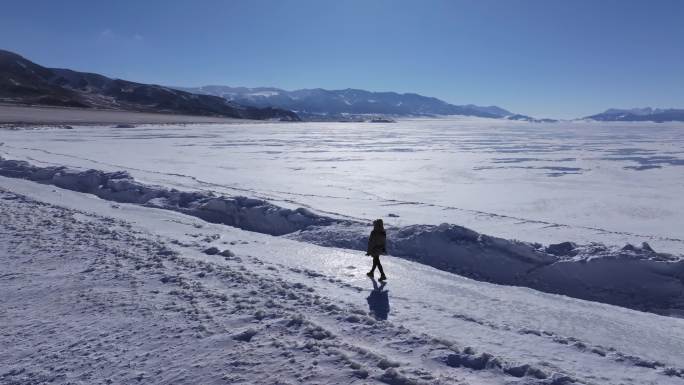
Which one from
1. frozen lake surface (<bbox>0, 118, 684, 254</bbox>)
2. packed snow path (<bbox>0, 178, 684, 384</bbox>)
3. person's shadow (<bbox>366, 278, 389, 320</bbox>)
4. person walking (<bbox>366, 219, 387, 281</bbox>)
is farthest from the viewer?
frozen lake surface (<bbox>0, 118, 684, 254</bbox>)

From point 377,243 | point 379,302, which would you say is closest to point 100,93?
point 377,243

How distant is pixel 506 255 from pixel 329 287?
365 centimetres

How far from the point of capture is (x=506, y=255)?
9078 mm

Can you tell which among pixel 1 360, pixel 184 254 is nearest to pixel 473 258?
pixel 184 254

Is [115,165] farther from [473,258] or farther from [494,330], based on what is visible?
[494,330]

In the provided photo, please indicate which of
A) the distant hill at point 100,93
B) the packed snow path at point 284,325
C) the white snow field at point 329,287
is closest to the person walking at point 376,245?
the white snow field at point 329,287

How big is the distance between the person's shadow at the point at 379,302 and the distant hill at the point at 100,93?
12238 centimetres

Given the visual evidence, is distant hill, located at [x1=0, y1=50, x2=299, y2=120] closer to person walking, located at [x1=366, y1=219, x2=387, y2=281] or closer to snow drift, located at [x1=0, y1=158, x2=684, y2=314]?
snow drift, located at [x1=0, y1=158, x2=684, y2=314]

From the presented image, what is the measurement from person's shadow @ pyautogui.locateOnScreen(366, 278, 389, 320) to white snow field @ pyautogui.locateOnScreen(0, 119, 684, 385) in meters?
0.04

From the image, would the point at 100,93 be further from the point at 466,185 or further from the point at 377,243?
the point at 377,243

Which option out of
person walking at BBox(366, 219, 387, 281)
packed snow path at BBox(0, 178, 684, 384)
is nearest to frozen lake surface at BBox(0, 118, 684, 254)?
person walking at BBox(366, 219, 387, 281)

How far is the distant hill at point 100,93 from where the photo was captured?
122 meters

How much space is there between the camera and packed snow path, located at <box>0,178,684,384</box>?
15.8ft

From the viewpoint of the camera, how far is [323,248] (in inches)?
381
